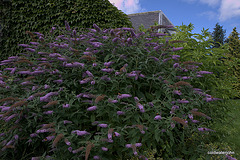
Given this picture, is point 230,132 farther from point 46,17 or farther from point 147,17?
point 147,17

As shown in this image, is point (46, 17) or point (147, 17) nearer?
point (46, 17)

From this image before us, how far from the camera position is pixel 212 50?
13.0ft

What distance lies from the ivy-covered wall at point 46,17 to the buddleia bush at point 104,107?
10.9 feet

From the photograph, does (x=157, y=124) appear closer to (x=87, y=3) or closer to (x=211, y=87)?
(x=211, y=87)

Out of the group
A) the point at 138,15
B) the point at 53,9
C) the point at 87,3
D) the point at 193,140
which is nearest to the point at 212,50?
the point at 193,140

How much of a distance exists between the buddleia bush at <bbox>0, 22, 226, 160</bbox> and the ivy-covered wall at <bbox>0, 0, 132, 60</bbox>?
10.9ft

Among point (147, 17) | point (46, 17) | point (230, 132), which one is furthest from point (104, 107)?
point (147, 17)

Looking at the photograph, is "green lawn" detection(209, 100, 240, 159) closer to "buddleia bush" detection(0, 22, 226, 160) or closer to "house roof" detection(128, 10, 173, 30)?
"buddleia bush" detection(0, 22, 226, 160)

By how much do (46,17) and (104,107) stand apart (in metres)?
5.41

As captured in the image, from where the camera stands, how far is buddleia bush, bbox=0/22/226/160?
2189 millimetres

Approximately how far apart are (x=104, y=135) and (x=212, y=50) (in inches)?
122

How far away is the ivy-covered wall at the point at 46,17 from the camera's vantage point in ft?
20.4

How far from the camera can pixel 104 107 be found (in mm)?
2416

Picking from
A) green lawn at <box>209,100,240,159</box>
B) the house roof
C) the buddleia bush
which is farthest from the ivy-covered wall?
the house roof
